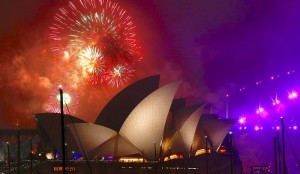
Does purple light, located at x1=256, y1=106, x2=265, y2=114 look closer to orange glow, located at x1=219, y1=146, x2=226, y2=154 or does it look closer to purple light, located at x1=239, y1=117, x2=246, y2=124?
purple light, located at x1=239, y1=117, x2=246, y2=124

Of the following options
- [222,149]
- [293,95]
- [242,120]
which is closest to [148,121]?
[222,149]

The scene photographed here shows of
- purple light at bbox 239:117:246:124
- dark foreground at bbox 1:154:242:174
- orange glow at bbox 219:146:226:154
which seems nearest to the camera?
dark foreground at bbox 1:154:242:174

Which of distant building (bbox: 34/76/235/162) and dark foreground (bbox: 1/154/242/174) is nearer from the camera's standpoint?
dark foreground (bbox: 1/154/242/174)

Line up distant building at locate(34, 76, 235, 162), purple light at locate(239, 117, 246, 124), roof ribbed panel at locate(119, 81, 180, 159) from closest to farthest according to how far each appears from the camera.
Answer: roof ribbed panel at locate(119, 81, 180, 159) → distant building at locate(34, 76, 235, 162) → purple light at locate(239, 117, 246, 124)

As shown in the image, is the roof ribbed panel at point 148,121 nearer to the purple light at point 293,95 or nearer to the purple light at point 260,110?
the purple light at point 293,95

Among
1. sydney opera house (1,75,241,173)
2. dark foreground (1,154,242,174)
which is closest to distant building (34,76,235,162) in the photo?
sydney opera house (1,75,241,173)

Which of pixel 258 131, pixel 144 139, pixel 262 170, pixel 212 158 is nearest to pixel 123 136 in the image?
pixel 144 139

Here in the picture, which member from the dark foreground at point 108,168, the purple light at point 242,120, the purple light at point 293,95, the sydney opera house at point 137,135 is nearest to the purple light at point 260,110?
the purple light at point 242,120

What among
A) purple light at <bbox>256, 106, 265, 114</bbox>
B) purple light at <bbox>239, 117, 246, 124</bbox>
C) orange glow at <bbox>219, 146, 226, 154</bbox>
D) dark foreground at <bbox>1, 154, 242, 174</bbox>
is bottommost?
dark foreground at <bbox>1, 154, 242, 174</bbox>

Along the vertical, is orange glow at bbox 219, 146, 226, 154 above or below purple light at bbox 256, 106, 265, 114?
below
